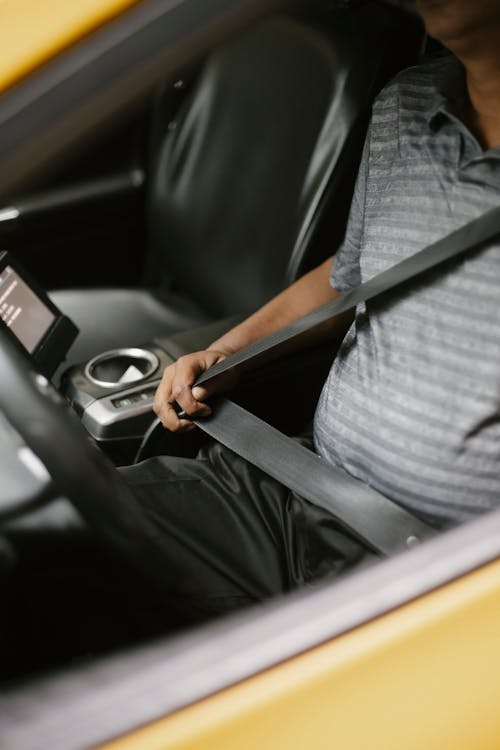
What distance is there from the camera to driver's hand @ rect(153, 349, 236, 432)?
4.12 feet

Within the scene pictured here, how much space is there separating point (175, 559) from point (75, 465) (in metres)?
0.23

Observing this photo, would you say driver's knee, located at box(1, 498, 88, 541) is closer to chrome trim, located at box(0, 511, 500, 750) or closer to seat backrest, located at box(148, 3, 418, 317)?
chrome trim, located at box(0, 511, 500, 750)

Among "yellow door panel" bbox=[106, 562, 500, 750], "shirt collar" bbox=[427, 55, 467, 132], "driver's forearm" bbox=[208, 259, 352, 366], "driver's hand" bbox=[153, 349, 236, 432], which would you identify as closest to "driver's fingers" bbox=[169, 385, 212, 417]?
"driver's hand" bbox=[153, 349, 236, 432]

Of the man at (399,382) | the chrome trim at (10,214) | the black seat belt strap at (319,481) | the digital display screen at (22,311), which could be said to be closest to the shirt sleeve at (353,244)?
the man at (399,382)

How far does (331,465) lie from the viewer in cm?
112

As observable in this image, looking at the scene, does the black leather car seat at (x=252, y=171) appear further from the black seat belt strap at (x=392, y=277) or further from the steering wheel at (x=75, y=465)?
the steering wheel at (x=75, y=465)

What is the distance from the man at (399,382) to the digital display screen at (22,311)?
0.28 meters

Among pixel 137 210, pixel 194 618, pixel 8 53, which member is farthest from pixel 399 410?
pixel 137 210

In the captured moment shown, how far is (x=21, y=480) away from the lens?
2.56 feet

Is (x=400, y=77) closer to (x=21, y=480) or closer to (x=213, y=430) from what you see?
(x=213, y=430)

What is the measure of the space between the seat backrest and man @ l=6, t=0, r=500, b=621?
0.75ft

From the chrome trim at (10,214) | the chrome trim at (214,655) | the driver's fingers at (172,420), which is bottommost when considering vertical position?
the driver's fingers at (172,420)

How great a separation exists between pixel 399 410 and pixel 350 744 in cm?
44

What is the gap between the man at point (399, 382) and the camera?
1.01 m
